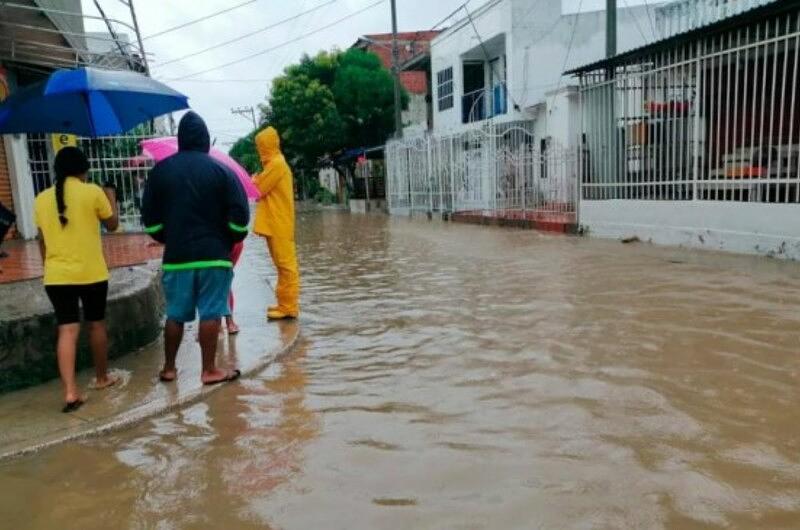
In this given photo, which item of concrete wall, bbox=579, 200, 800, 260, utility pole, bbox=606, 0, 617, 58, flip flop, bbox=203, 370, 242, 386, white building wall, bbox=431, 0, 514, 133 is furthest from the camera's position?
white building wall, bbox=431, 0, 514, 133

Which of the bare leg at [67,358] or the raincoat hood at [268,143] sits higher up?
the raincoat hood at [268,143]

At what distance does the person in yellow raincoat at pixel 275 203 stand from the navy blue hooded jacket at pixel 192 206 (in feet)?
5.25

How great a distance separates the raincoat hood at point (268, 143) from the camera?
232 inches

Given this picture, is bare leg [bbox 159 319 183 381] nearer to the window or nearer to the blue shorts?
the blue shorts

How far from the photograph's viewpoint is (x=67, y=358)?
13.2 feet

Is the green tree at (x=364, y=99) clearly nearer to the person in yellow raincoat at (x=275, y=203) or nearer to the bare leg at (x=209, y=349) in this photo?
the person in yellow raincoat at (x=275, y=203)

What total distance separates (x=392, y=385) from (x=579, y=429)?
1323 mm

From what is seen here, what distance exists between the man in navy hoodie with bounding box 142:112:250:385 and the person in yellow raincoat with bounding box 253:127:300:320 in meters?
1.54

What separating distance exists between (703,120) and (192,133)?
8.12 meters

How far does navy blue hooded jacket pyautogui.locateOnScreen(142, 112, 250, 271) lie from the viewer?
4199 millimetres

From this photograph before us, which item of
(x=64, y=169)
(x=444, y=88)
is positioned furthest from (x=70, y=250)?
(x=444, y=88)

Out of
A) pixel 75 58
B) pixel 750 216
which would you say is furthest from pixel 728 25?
pixel 75 58

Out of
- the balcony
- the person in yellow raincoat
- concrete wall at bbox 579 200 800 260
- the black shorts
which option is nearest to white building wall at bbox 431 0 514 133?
the balcony

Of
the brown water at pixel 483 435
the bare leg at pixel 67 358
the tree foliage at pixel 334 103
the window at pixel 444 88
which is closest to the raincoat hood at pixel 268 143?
the brown water at pixel 483 435
